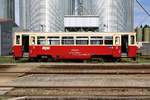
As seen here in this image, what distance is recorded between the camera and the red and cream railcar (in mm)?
33250

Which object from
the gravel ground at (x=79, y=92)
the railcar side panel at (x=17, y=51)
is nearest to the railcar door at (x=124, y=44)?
the railcar side panel at (x=17, y=51)

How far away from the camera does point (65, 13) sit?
348ft

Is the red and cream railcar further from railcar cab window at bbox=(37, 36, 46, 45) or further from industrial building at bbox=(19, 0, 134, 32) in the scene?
industrial building at bbox=(19, 0, 134, 32)

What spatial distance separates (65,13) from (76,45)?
73.3 m

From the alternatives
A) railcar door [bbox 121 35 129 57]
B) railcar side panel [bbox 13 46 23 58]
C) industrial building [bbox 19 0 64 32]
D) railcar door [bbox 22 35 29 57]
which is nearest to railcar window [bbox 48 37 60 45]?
railcar door [bbox 22 35 29 57]

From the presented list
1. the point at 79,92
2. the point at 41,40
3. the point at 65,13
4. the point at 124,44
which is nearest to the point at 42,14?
the point at 65,13

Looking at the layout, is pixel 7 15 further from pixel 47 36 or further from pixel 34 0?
pixel 47 36

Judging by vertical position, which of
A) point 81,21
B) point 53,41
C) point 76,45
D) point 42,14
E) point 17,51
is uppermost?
point 42,14

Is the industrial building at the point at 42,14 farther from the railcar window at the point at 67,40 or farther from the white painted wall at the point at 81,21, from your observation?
the railcar window at the point at 67,40

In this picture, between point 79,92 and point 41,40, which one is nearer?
point 79,92

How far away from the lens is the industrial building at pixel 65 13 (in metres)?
98.9

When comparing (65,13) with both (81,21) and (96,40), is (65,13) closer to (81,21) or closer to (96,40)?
(81,21)

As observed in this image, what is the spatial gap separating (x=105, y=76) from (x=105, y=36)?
15.7 meters

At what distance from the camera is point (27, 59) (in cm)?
3678
